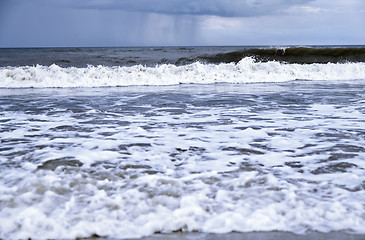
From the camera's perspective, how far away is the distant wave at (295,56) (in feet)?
53.3

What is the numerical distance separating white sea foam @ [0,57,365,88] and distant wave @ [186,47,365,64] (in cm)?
190

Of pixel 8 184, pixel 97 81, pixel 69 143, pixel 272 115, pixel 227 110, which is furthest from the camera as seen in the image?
pixel 97 81

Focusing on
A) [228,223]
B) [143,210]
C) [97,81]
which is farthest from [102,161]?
[97,81]

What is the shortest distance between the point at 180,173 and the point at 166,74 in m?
9.49

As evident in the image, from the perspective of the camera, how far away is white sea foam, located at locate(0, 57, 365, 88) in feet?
36.9

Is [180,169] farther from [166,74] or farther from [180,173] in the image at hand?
[166,74]

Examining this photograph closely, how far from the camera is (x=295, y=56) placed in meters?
16.7

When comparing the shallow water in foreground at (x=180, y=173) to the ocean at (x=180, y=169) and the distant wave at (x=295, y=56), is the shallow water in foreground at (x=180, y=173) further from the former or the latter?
the distant wave at (x=295, y=56)

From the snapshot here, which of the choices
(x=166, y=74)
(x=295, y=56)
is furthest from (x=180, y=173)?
(x=295, y=56)

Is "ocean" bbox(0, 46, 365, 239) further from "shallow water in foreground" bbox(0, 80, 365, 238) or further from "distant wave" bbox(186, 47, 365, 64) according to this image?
"distant wave" bbox(186, 47, 365, 64)

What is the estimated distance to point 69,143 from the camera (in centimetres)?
382

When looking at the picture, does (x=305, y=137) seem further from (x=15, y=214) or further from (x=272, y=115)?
(x=15, y=214)

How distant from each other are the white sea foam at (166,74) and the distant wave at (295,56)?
190cm

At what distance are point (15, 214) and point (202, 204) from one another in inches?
41.1
